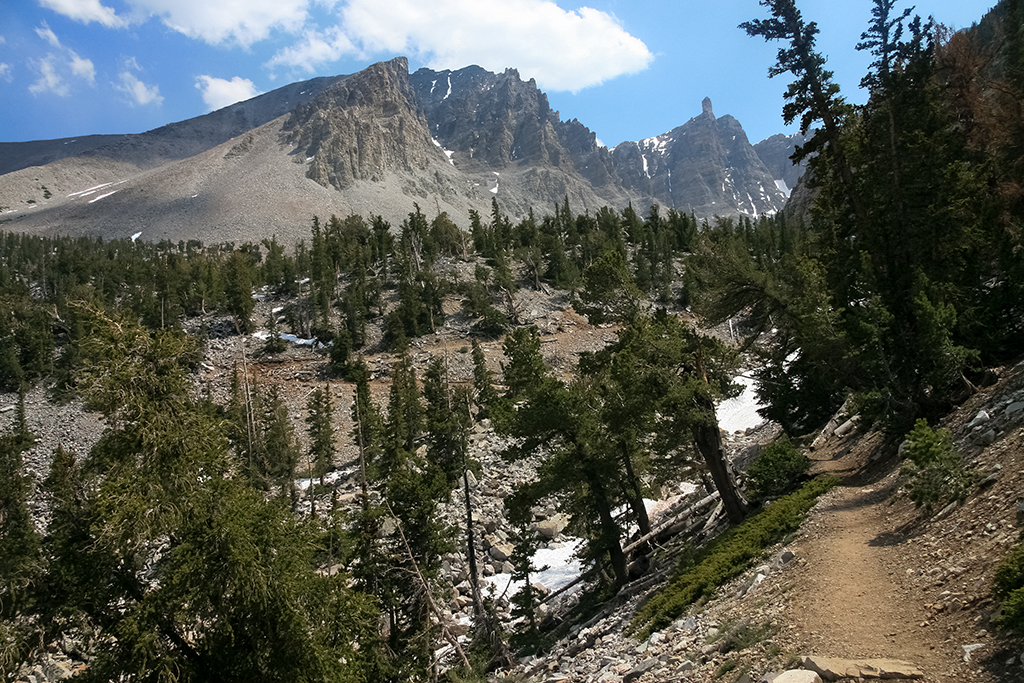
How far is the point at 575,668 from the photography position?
13.9 m

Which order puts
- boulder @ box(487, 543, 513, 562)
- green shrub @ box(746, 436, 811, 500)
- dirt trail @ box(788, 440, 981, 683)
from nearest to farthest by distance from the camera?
dirt trail @ box(788, 440, 981, 683), green shrub @ box(746, 436, 811, 500), boulder @ box(487, 543, 513, 562)

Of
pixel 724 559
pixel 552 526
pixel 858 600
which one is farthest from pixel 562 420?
pixel 552 526

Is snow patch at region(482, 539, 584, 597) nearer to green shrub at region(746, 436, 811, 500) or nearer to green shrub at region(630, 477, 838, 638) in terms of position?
green shrub at region(746, 436, 811, 500)

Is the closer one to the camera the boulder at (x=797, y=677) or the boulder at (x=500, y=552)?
the boulder at (x=797, y=677)

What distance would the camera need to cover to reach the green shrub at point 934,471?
35.4 ft

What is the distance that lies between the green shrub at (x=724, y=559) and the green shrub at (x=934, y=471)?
370cm

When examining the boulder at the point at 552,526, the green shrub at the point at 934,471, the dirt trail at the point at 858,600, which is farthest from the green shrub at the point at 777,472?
the boulder at the point at 552,526

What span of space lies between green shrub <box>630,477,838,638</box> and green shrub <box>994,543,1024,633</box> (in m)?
6.90

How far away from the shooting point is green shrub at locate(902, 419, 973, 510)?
424 inches

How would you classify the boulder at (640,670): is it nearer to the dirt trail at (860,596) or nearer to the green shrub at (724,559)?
the green shrub at (724,559)

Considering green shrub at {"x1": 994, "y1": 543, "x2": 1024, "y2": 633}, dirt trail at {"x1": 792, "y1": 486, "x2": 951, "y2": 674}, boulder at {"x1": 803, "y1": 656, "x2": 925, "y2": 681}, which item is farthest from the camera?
dirt trail at {"x1": 792, "y1": 486, "x2": 951, "y2": 674}

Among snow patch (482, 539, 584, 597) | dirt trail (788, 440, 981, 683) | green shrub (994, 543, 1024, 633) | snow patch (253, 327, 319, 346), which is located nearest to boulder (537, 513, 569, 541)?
snow patch (482, 539, 584, 597)

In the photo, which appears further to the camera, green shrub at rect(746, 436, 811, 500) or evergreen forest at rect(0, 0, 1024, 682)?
green shrub at rect(746, 436, 811, 500)

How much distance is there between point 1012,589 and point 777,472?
12098 mm
